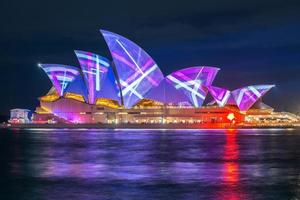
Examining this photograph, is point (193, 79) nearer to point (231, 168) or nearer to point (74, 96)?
point (74, 96)

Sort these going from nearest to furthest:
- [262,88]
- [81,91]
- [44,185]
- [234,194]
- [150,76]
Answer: [234,194]
[44,185]
[150,76]
[81,91]
[262,88]

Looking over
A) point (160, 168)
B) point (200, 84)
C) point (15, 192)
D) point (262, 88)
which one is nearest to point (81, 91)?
point (200, 84)

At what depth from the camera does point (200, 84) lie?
283 feet

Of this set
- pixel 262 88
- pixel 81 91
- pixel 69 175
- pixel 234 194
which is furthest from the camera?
pixel 262 88

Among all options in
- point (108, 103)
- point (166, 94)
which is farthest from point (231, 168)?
point (108, 103)

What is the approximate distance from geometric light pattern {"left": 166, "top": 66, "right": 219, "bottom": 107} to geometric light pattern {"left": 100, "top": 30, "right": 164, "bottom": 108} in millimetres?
2795

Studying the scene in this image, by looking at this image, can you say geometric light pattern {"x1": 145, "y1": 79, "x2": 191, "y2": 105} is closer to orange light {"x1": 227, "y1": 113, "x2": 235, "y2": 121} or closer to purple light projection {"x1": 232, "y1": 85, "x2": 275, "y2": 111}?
orange light {"x1": 227, "y1": 113, "x2": 235, "y2": 121}

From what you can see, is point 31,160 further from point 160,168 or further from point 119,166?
point 160,168

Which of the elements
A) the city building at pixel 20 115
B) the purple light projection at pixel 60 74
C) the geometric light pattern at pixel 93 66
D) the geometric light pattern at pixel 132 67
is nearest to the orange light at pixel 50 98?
the purple light projection at pixel 60 74

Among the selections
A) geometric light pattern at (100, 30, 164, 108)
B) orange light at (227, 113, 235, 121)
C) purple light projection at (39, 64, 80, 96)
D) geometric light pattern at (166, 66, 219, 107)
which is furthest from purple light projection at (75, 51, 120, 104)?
orange light at (227, 113, 235, 121)

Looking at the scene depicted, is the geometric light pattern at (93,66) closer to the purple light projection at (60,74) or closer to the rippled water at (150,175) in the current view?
the purple light projection at (60,74)

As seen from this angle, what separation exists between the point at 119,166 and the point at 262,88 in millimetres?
71346

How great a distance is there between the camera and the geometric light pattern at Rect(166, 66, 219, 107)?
279ft

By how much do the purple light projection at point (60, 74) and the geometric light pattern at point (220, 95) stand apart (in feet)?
79.3
